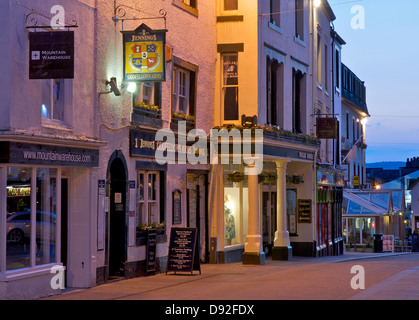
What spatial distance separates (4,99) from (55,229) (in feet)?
10.7

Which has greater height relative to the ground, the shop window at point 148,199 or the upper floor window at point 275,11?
the upper floor window at point 275,11

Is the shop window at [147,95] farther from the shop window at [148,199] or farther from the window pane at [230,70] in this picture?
the window pane at [230,70]

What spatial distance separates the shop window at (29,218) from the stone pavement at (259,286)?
38.7 inches

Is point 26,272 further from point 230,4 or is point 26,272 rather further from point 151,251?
point 230,4

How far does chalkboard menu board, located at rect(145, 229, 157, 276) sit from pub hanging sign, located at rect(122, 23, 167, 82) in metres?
4.28

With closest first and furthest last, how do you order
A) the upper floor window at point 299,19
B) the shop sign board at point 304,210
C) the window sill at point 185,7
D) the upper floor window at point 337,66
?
the window sill at point 185,7
the upper floor window at point 299,19
the shop sign board at point 304,210
the upper floor window at point 337,66

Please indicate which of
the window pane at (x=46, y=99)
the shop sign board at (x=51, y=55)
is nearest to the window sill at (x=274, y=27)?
the window pane at (x=46, y=99)

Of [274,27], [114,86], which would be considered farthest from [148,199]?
[274,27]

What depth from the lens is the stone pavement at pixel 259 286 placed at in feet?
46.5

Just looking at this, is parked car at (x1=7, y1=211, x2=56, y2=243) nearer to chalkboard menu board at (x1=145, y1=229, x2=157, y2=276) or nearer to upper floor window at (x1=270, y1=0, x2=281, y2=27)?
chalkboard menu board at (x1=145, y1=229, x2=157, y2=276)

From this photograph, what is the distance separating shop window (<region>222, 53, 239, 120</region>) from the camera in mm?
23078

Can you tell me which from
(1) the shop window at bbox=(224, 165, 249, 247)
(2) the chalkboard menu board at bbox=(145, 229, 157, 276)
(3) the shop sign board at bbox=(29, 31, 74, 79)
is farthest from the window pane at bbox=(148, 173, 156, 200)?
(3) the shop sign board at bbox=(29, 31, 74, 79)

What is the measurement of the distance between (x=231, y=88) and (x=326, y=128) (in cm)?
767
